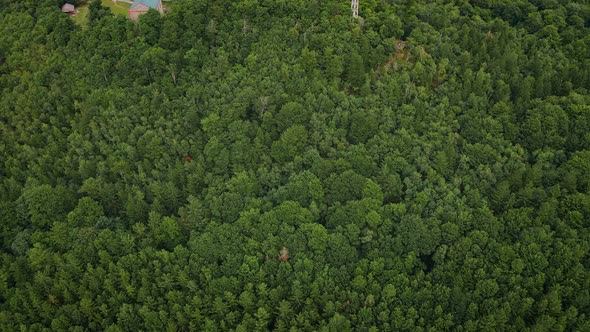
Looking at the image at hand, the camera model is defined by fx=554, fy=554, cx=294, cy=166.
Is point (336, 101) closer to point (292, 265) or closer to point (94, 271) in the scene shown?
point (292, 265)

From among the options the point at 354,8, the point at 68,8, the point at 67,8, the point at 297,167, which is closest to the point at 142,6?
the point at 68,8

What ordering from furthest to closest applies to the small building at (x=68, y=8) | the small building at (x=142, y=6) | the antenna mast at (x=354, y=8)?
1. the small building at (x=68, y=8)
2. the small building at (x=142, y=6)
3. the antenna mast at (x=354, y=8)

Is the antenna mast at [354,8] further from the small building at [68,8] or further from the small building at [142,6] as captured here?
the small building at [68,8]

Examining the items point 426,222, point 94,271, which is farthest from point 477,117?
point 94,271

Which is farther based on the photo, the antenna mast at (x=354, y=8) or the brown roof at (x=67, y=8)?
the brown roof at (x=67, y=8)

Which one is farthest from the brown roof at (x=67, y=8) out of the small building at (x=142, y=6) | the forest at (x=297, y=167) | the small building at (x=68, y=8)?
the small building at (x=142, y=6)

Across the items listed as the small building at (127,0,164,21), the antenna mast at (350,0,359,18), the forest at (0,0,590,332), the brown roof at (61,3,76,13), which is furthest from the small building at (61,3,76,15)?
the antenna mast at (350,0,359,18)

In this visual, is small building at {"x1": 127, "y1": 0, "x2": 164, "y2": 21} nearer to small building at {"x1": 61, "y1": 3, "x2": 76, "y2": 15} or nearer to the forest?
the forest

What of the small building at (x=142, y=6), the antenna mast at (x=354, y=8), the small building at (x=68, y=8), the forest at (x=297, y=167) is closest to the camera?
the forest at (x=297, y=167)

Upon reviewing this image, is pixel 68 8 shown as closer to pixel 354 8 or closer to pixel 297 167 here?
pixel 354 8
